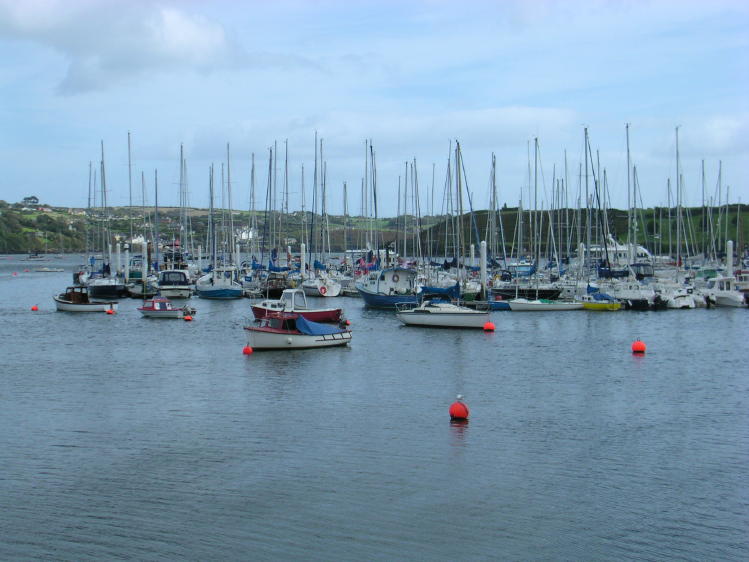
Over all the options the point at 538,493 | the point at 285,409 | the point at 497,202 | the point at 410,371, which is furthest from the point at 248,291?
the point at 538,493

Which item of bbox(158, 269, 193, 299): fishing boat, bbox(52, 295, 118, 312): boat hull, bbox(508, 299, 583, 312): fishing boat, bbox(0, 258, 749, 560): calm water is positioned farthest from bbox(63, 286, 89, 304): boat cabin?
bbox(508, 299, 583, 312): fishing boat

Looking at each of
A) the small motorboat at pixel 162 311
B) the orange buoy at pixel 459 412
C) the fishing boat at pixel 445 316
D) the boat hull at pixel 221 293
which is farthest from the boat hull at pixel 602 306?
the orange buoy at pixel 459 412

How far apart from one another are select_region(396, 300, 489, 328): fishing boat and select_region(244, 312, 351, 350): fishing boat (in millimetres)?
12803

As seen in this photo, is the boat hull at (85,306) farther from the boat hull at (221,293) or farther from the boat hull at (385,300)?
the boat hull at (385,300)

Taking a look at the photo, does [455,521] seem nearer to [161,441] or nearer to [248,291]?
[161,441]

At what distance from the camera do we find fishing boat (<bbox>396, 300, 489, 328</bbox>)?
58656 millimetres

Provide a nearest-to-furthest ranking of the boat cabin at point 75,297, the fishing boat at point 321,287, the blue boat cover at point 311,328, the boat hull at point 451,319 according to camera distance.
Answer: the blue boat cover at point 311,328 < the boat hull at point 451,319 < the boat cabin at point 75,297 < the fishing boat at point 321,287

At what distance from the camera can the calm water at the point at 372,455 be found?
1945 centimetres

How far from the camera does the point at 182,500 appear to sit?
21.8 m

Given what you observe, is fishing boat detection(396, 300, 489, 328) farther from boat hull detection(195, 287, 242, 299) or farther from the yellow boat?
boat hull detection(195, 287, 242, 299)

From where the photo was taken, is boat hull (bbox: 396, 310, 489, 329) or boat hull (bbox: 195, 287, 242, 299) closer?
boat hull (bbox: 396, 310, 489, 329)

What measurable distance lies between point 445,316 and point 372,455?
33.2 meters

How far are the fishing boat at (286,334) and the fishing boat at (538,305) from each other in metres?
28.2

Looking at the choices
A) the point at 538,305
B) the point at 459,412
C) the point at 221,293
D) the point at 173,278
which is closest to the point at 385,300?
the point at 538,305
